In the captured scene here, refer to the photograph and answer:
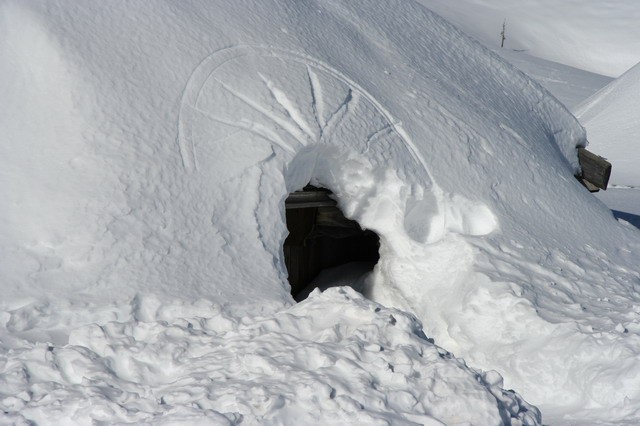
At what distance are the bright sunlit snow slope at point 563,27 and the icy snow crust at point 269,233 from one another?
20965mm

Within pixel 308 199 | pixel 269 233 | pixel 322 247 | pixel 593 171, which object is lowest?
pixel 269 233

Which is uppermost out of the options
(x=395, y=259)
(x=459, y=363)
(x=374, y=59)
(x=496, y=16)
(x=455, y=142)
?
(x=496, y=16)

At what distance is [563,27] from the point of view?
28.7 metres

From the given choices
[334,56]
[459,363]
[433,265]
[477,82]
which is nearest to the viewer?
[459,363]

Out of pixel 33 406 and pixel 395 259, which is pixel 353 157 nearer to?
pixel 395 259

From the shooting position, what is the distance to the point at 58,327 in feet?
11.9

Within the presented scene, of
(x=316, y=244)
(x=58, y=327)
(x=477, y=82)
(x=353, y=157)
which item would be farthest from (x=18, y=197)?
(x=477, y=82)

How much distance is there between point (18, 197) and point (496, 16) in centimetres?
2671

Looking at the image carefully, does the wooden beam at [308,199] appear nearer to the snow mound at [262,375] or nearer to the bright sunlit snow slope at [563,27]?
the snow mound at [262,375]

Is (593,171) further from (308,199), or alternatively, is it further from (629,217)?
(629,217)

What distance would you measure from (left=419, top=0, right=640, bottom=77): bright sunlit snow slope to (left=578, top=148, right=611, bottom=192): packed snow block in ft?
62.1

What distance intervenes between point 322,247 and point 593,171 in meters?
2.49

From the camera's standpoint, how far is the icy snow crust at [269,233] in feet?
10.3

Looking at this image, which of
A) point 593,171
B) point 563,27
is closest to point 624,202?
point 593,171
